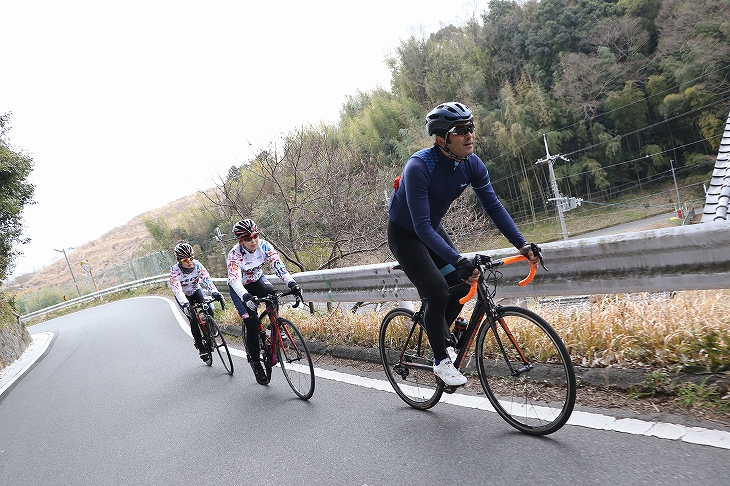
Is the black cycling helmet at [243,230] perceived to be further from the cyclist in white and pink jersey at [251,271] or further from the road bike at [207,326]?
the road bike at [207,326]

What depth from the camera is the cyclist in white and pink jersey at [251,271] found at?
544cm

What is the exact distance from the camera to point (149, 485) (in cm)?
373

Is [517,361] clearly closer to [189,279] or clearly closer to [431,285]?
[431,285]

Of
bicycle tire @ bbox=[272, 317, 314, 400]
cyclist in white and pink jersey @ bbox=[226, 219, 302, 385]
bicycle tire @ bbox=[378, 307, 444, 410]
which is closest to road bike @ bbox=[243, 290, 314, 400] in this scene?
bicycle tire @ bbox=[272, 317, 314, 400]

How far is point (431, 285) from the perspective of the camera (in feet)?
11.5

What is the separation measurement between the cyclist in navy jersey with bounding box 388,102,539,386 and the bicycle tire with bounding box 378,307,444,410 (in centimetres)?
41

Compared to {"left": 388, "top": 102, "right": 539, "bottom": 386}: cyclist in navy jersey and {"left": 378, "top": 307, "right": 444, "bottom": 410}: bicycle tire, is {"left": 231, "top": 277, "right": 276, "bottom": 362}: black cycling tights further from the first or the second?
{"left": 388, "top": 102, "right": 539, "bottom": 386}: cyclist in navy jersey

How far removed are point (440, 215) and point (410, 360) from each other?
134 centimetres

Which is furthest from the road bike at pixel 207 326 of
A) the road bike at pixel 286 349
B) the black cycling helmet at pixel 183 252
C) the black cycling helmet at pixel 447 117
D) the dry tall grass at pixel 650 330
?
the black cycling helmet at pixel 447 117

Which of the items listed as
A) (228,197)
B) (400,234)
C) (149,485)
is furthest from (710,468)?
(228,197)

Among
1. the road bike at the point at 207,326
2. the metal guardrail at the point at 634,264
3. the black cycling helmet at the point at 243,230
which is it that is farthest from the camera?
the road bike at the point at 207,326

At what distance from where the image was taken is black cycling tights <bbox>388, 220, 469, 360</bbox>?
3508mm

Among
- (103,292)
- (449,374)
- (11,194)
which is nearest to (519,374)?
(449,374)

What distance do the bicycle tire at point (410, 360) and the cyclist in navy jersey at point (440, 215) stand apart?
41 cm
